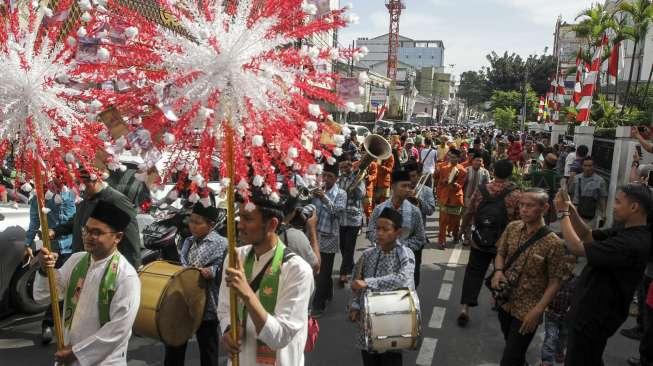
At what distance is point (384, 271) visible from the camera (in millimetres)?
4199

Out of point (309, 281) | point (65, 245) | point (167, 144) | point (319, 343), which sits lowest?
point (319, 343)

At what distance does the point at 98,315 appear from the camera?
314cm

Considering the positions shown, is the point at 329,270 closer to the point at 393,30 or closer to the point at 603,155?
the point at 603,155

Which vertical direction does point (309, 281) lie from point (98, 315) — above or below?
above

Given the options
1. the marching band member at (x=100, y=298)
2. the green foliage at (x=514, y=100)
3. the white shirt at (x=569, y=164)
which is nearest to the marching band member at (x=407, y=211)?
the marching band member at (x=100, y=298)

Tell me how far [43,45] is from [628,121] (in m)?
20.2

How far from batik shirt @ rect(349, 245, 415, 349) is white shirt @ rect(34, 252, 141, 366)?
1.66 meters

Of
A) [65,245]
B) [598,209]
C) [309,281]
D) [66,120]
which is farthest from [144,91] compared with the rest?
[598,209]

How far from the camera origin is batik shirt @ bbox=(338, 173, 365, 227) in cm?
754

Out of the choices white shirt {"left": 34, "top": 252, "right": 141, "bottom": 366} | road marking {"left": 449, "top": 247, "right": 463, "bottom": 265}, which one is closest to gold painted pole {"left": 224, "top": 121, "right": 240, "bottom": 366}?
white shirt {"left": 34, "top": 252, "right": 141, "bottom": 366}

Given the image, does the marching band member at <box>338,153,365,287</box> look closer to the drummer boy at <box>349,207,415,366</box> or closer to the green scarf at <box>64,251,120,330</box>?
the drummer boy at <box>349,207,415,366</box>

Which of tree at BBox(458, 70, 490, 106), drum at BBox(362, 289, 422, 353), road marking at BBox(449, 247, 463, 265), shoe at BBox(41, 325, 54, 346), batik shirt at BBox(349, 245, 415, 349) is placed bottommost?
shoe at BBox(41, 325, 54, 346)

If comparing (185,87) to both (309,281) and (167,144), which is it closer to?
(167,144)

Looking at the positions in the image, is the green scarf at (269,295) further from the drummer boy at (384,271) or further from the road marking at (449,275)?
the road marking at (449,275)
